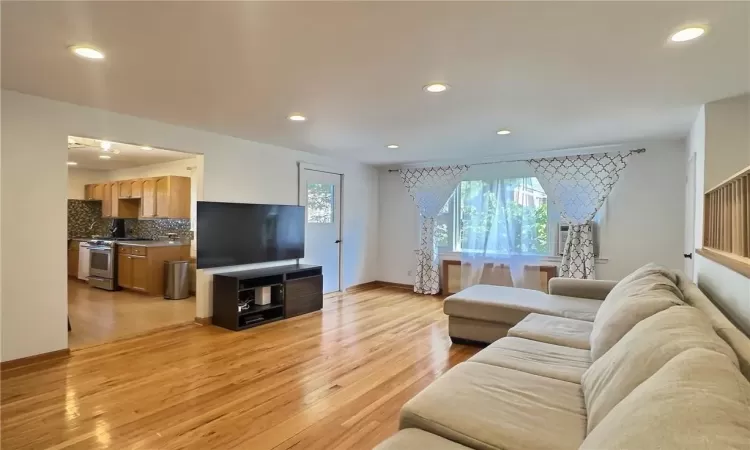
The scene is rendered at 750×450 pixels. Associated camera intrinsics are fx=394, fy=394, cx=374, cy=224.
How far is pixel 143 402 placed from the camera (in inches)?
102

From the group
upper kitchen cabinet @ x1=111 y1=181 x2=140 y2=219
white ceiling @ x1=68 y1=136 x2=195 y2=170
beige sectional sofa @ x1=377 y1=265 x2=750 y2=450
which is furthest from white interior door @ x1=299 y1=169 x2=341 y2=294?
upper kitchen cabinet @ x1=111 y1=181 x2=140 y2=219

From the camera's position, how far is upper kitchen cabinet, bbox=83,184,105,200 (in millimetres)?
7707

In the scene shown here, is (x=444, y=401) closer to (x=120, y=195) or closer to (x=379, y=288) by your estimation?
(x=379, y=288)

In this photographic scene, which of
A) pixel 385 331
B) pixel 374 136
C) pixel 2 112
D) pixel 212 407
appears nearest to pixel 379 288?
pixel 385 331

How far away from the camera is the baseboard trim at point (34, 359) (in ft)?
10.1

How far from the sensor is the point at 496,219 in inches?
237

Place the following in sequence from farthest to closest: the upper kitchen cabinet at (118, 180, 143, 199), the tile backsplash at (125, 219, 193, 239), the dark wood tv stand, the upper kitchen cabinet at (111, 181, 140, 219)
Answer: the upper kitchen cabinet at (111, 181, 140, 219), the tile backsplash at (125, 219, 193, 239), the upper kitchen cabinet at (118, 180, 143, 199), the dark wood tv stand

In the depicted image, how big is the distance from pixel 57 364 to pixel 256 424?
6.98ft

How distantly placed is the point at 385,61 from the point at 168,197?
17.3 feet

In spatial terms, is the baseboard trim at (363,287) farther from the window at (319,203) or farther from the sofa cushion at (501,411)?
the sofa cushion at (501,411)

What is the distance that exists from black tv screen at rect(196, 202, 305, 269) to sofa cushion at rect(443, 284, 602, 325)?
8.14 feet

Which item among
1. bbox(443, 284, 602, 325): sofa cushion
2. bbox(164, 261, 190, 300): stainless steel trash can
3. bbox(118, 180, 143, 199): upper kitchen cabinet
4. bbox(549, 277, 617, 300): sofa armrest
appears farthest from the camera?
bbox(118, 180, 143, 199): upper kitchen cabinet

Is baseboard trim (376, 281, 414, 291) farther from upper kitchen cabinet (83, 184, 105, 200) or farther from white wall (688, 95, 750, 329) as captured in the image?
upper kitchen cabinet (83, 184, 105, 200)

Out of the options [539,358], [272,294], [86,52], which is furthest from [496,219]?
[86,52]
